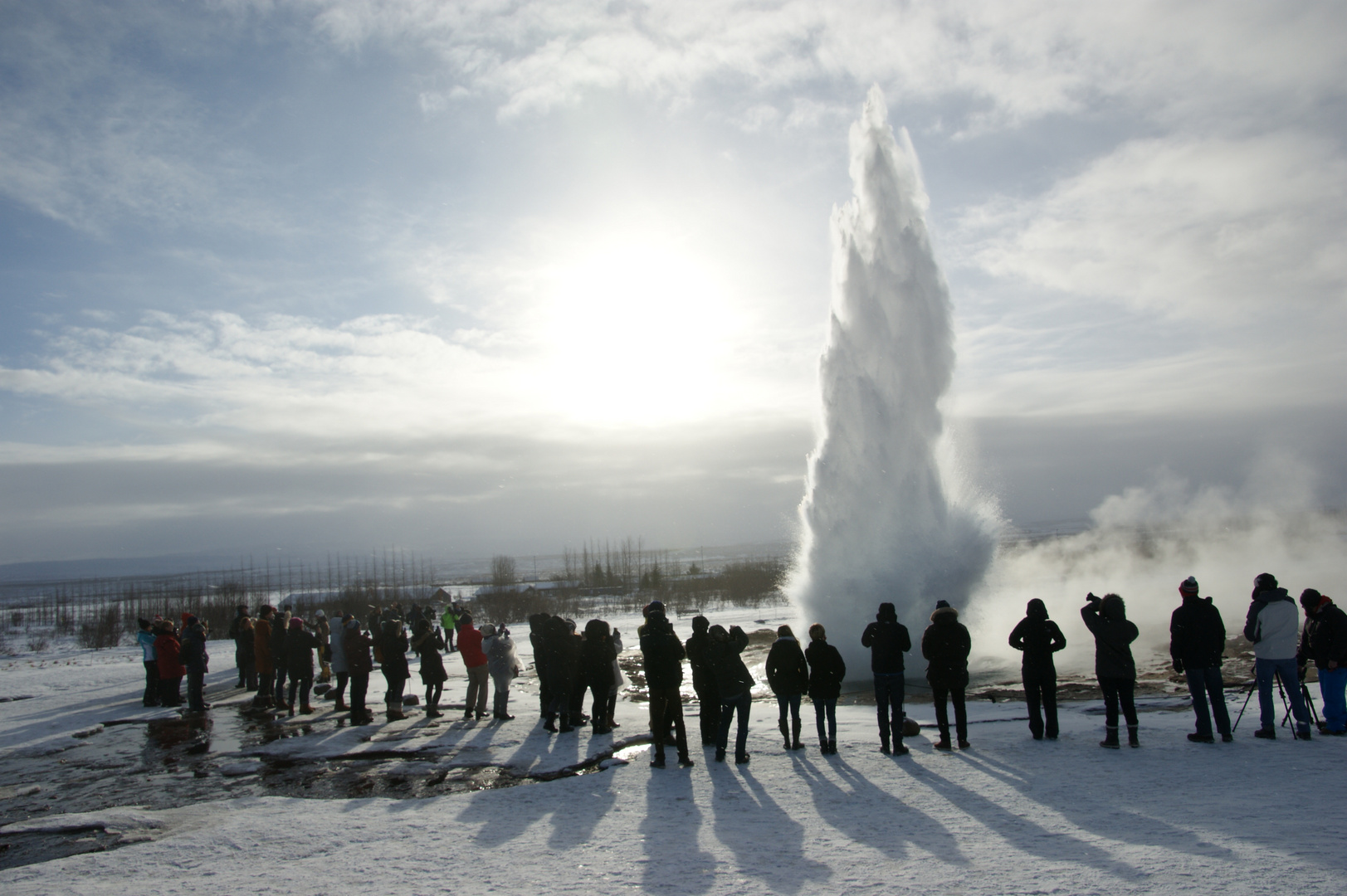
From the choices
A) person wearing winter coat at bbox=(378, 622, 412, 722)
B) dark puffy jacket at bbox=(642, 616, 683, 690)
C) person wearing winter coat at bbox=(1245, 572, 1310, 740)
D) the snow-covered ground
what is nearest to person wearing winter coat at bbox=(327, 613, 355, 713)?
person wearing winter coat at bbox=(378, 622, 412, 722)

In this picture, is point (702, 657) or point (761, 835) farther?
point (702, 657)

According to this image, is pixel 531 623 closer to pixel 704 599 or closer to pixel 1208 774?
pixel 1208 774

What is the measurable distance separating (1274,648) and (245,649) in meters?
18.3

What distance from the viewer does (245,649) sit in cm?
1634

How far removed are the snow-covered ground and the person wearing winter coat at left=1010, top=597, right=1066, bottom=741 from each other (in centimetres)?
29

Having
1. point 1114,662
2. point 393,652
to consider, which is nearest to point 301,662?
point 393,652

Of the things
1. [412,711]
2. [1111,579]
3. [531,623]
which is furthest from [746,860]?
[1111,579]

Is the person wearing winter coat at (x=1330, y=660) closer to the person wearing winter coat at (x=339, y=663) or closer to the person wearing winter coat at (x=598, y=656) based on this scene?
the person wearing winter coat at (x=598, y=656)

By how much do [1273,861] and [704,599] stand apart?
56969 mm

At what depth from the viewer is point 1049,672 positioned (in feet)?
29.8

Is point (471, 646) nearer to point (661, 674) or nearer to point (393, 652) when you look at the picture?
point (393, 652)

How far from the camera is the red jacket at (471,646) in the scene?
1212cm

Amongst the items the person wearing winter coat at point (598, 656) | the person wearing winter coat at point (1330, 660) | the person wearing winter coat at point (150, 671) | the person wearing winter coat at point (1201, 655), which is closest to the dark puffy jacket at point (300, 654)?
the person wearing winter coat at point (150, 671)

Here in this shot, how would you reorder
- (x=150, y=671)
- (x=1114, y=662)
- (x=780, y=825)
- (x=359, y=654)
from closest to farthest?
1. (x=780, y=825)
2. (x=1114, y=662)
3. (x=359, y=654)
4. (x=150, y=671)
